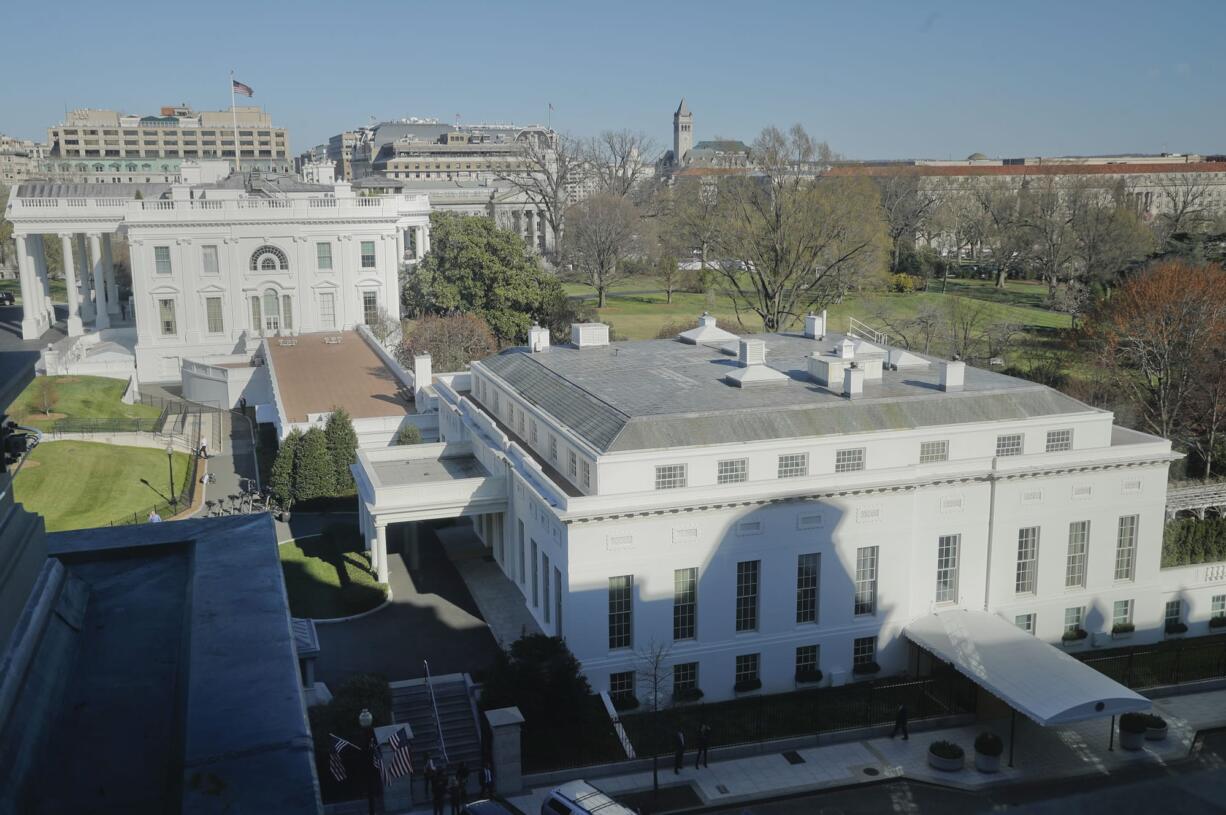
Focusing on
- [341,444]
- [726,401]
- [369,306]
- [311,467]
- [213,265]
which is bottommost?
[311,467]

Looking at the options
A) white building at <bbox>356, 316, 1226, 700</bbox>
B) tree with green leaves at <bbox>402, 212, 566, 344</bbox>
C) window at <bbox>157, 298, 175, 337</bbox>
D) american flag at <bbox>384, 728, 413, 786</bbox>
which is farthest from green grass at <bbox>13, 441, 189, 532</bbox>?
american flag at <bbox>384, 728, 413, 786</bbox>

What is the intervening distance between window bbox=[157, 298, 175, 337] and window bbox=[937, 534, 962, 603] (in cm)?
5837

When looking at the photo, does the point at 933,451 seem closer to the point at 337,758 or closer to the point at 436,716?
the point at 436,716

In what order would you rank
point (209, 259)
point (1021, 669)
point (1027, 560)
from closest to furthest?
point (1021, 669) → point (1027, 560) → point (209, 259)

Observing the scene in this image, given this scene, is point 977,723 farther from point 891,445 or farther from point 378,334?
point 378,334

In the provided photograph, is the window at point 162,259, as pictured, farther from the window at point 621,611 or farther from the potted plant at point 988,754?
the potted plant at point 988,754

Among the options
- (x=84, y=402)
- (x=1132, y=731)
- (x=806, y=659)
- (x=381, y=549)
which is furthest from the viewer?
(x=84, y=402)

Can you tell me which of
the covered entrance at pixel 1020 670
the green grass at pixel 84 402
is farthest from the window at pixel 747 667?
the green grass at pixel 84 402

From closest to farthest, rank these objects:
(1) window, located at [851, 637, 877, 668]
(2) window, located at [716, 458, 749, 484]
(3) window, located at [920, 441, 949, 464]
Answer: (2) window, located at [716, 458, 749, 484] < (1) window, located at [851, 637, 877, 668] < (3) window, located at [920, 441, 949, 464]

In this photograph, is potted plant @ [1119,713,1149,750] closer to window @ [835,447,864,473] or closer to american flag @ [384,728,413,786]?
window @ [835,447,864,473]

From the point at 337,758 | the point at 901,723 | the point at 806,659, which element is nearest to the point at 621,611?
the point at 806,659

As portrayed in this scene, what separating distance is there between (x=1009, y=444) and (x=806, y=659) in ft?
32.7

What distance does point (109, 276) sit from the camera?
86750 millimetres

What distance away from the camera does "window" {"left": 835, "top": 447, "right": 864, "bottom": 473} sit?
112ft
